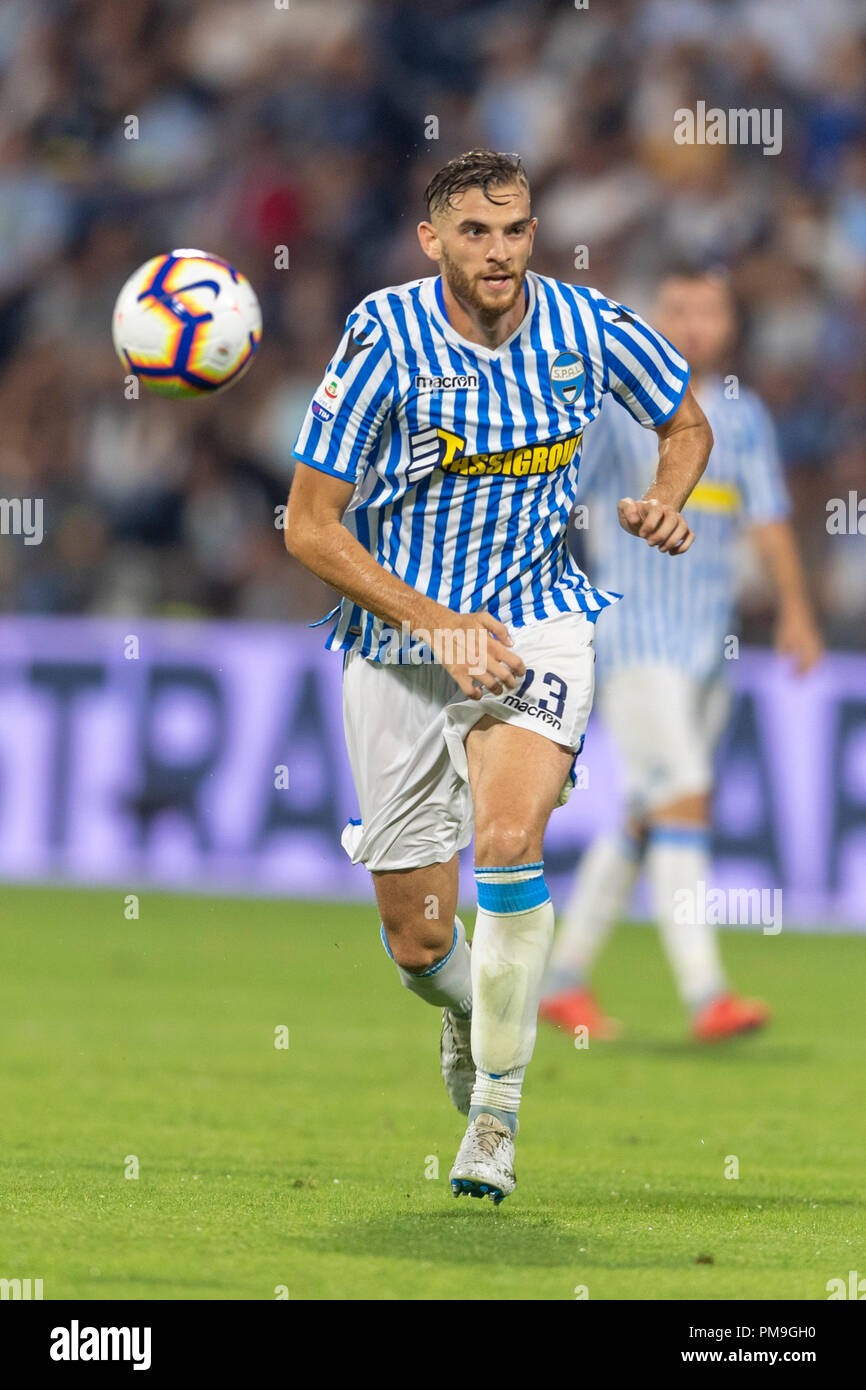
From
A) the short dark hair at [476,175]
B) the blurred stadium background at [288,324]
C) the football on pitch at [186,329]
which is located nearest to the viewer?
the short dark hair at [476,175]

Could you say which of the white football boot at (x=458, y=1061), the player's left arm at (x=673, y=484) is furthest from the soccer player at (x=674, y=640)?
the player's left arm at (x=673, y=484)

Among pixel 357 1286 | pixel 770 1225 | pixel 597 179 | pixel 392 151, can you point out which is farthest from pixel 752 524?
pixel 392 151

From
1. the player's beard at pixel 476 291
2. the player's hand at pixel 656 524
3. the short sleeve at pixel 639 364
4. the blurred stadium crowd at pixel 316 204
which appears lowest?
the player's hand at pixel 656 524

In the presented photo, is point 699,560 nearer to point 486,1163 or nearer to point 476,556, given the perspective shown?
point 476,556

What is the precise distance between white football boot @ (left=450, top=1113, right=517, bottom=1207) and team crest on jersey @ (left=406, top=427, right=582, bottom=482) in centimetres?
156

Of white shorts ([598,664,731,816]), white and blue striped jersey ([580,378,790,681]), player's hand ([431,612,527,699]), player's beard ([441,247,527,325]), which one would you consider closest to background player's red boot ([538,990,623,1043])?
white shorts ([598,664,731,816])

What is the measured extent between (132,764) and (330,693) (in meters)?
1.16

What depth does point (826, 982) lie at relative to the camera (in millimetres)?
9898

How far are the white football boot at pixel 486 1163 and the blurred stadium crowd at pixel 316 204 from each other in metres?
7.91

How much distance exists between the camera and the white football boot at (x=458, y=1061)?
5895 mm

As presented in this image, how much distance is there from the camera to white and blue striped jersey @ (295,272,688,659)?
5246mm

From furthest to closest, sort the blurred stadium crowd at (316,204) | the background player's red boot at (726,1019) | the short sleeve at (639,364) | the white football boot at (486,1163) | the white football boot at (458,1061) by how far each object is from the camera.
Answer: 1. the blurred stadium crowd at (316,204)
2. the background player's red boot at (726,1019)
3. the white football boot at (458,1061)
4. the short sleeve at (639,364)
5. the white football boot at (486,1163)

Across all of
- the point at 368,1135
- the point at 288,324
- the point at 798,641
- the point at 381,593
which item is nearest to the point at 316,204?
the point at 288,324

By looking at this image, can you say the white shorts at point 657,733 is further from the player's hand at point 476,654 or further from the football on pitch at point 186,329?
the player's hand at point 476,654
